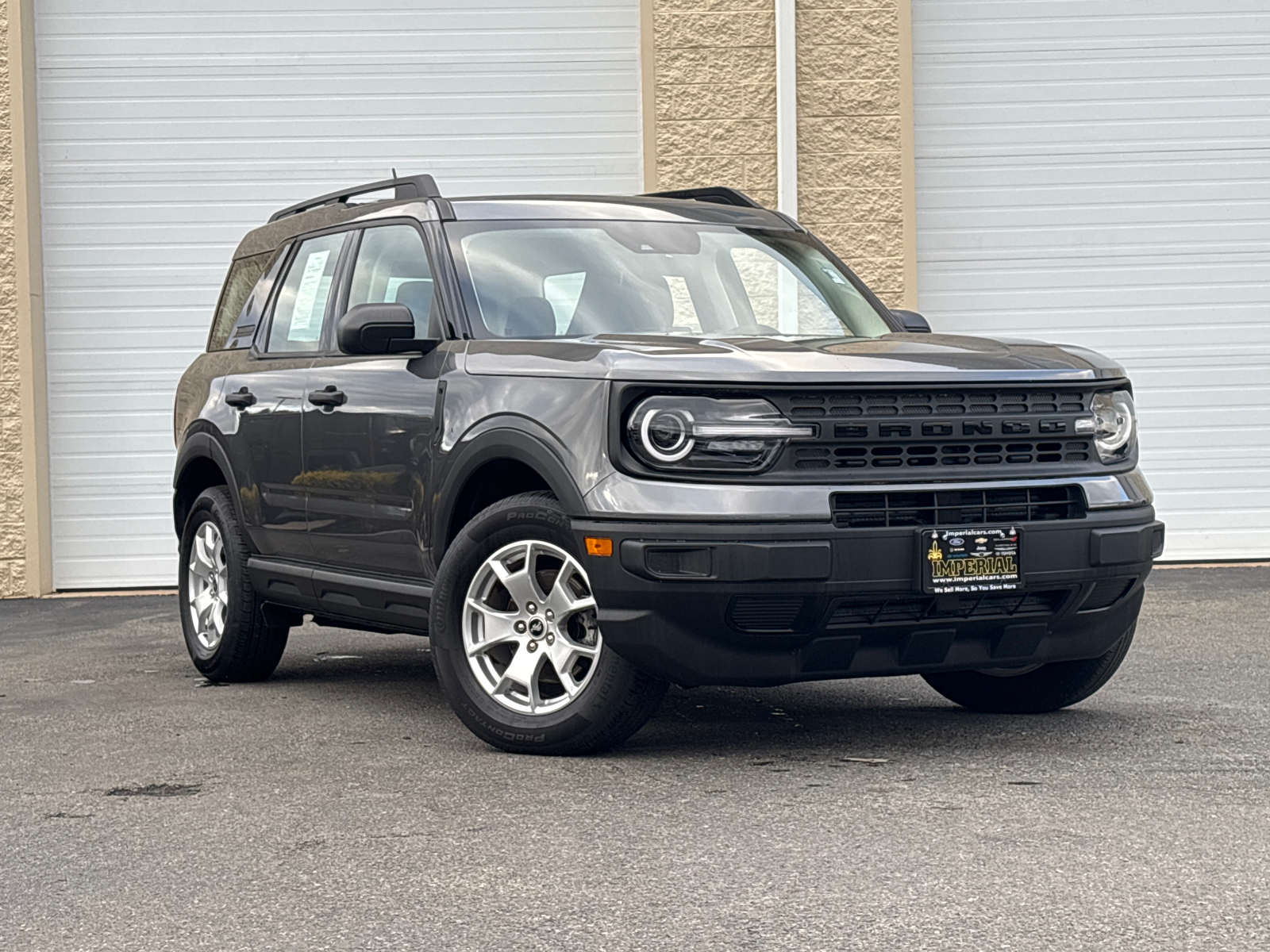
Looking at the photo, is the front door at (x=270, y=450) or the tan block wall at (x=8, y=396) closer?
the front door at (x=270, y=450)

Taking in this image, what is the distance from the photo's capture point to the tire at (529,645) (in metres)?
5.50

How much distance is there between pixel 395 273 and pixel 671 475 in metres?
1.97

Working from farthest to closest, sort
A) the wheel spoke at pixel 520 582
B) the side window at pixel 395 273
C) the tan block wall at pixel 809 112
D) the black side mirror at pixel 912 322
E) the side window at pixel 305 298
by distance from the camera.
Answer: the tan block wall at pixel 809 112, the side window at pixel 305 298, the black side mirror at pixel 912 322, the side window at pixel 395 273, the wheel spoke at pixel 520 582

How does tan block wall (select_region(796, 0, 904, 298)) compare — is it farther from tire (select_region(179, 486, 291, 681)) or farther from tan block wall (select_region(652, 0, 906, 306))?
tire (select_region(179, 486, 291, 681))

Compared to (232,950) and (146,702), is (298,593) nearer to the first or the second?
(146,702)

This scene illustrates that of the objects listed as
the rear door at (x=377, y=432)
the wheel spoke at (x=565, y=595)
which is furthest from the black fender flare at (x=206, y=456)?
the wheel spoke at (x=565, y=595)

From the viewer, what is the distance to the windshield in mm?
6316

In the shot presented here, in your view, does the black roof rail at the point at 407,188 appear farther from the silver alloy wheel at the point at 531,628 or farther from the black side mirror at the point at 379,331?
the silver alloy wheel at the point at 531,628

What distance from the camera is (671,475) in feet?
17.4

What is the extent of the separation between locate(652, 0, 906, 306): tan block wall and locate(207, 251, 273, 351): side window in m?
4.68

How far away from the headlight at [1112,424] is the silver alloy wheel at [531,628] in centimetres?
170

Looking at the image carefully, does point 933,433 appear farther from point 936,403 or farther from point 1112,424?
point 1112,424

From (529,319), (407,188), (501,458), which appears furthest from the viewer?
(407,188)

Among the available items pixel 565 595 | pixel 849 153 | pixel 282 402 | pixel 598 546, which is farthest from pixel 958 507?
pixel 849 153
